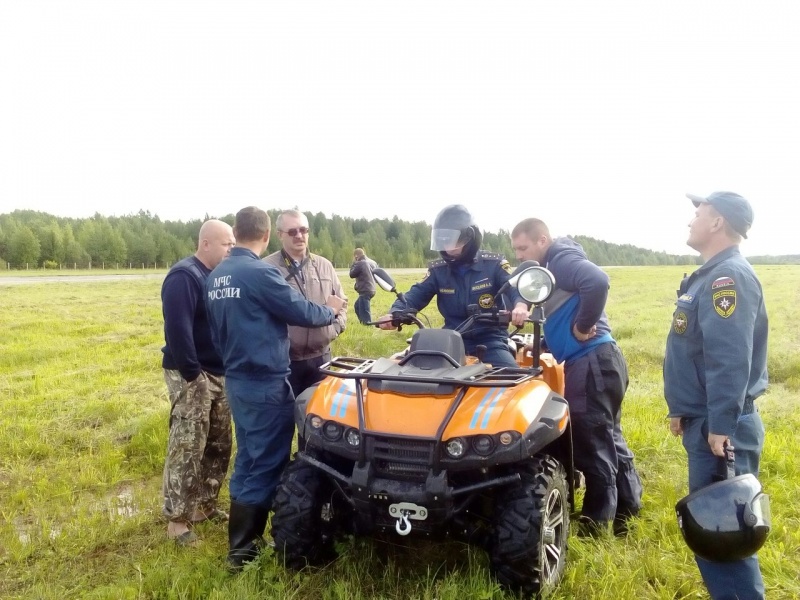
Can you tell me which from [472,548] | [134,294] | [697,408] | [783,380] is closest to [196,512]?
[472,548]

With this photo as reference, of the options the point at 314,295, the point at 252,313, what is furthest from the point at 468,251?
the point at 252,313

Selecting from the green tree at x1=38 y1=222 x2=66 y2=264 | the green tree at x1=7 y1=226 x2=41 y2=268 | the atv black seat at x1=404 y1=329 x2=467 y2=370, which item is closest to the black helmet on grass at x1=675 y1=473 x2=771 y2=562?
the atv black seat at x1=404 y1=329 x2=467 y2=370

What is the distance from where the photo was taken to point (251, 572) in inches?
123

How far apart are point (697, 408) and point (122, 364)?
864 centimetres

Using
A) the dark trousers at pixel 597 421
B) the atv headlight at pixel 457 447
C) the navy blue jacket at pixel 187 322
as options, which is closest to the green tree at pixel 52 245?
the navy blue jacket at pixel 187 322

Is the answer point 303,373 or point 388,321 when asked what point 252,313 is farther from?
point 303,373

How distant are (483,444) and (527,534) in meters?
0.46

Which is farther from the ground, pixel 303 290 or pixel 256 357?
pixel 303 290

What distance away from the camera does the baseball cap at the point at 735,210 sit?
2799 millimetres

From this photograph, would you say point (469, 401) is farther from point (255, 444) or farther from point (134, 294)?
point (134, 294)

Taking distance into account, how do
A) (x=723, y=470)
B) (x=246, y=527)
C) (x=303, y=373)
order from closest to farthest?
(x=723, y=470) < (x=246, y=527) < (x=303, y=373)

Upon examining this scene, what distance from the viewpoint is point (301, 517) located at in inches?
120

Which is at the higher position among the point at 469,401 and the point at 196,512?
the point at 469,401

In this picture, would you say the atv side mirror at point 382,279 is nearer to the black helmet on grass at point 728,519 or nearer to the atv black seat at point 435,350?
the atv black seat at point 435,350
